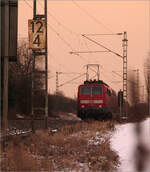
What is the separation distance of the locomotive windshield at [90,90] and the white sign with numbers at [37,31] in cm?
1189

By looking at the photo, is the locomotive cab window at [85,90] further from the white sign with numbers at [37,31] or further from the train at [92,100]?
the white sign with numbers at [37,31]

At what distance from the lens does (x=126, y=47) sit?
29172 mm

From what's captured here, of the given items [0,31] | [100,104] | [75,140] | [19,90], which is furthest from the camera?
[19,90]

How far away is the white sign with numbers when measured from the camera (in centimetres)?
1421

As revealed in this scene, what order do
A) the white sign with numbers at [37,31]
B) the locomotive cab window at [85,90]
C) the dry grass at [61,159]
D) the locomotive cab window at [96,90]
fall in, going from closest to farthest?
the dry grass at [61,159], the white sign with numbers at [37,31], the locomotive cab window at [96,90], the locomotive cab window at [85,90]

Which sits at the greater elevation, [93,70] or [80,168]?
[93,70]

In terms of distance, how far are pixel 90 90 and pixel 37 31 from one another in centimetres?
1237

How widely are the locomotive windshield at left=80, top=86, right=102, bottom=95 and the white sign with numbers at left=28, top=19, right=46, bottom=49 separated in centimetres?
1189

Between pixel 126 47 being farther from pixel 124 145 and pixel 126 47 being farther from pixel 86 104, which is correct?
pixel 124 145

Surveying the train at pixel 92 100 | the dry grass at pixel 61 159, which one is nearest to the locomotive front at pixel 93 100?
the train at pixel 92 100

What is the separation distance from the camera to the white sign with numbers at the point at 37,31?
14211 mm

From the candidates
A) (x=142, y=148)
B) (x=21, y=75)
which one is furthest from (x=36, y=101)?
(x=142, y=148)

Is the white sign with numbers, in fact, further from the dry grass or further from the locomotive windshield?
the locomotive windshield

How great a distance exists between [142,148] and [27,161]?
4.21 metres
